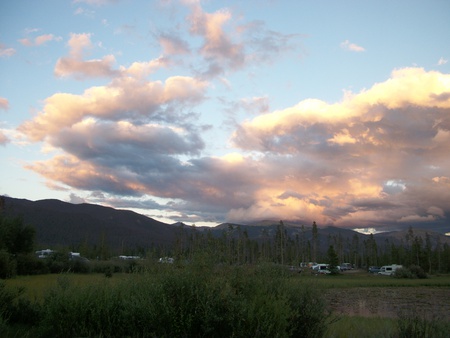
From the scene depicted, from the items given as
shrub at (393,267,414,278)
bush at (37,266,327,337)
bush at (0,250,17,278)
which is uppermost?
bush at (37,266,327,337)

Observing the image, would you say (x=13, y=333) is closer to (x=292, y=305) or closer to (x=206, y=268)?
(x=206, y=268)

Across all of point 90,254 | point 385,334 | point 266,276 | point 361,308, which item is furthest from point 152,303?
point 90,254

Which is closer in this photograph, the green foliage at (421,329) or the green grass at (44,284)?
the green foliage at (421,329)

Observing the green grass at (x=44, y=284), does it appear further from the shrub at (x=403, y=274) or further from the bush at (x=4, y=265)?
the shrub at (x=403, y=274)

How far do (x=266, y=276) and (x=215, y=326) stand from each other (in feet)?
9.27

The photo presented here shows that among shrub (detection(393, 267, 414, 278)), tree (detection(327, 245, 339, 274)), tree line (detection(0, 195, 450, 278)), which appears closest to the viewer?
tree line (detection(0, 195, 450, 278))

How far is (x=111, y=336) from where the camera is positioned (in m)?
11.6

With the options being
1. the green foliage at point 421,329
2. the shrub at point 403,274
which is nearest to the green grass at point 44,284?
the green foliage at point 421,329

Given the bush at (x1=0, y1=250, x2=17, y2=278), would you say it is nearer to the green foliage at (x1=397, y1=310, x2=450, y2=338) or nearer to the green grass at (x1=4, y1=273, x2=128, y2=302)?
the green grass at (x1=4, y1=273, x2=128, y2=302)

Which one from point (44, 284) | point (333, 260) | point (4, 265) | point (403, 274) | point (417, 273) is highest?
point (4, 265)

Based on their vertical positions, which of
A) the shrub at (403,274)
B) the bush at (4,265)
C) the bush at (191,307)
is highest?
the bush at (191,307)

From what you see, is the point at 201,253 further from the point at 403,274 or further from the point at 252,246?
the point at 252,246

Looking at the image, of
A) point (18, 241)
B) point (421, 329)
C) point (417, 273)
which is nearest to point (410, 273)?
point (417, 273)

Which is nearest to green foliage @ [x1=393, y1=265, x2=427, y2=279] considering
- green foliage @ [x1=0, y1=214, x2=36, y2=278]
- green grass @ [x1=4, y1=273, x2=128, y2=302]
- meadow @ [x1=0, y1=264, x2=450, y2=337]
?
green grass @ [x1=4, y1=273, x2=128, y2=302]
